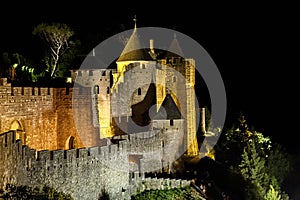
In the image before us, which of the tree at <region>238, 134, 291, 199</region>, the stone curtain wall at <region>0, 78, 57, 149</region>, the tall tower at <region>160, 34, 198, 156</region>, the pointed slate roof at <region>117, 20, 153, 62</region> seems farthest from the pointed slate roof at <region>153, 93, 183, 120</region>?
the tree at <region>238, 134, 291, 199</region>

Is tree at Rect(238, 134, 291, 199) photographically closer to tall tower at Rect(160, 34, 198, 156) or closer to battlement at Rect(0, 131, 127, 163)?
tall tower at Rect(160, 34, 198, 156)

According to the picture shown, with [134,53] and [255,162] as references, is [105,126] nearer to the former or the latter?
[134,53]

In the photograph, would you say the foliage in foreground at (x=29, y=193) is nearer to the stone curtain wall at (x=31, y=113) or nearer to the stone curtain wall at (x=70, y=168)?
the stone curtain wall at (x=70, y=168)

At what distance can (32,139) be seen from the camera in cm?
2694

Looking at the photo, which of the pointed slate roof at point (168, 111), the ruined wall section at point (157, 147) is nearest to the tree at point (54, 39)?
the pointed slate roof at point (168, 111)

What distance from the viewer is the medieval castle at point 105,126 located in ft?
65.7

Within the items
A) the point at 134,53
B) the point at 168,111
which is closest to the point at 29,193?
the point at 168,111

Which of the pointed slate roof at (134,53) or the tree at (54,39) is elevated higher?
the tree at (54,39)

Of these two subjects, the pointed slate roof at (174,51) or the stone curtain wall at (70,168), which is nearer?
the stone curtain wall at (70,168)

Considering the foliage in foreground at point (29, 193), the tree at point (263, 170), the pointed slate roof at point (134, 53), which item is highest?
the pointed slate roof at point (134, 53)

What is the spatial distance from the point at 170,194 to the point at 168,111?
6.31 meters

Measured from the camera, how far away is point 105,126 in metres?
31.4

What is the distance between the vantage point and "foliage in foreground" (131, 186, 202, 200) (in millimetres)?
27131

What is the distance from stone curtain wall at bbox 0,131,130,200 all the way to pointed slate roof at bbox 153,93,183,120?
24.3 feet
